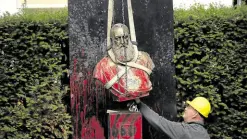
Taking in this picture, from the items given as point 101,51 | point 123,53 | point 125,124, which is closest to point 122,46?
point 123,53

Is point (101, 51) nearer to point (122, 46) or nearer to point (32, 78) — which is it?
point (122, 46)

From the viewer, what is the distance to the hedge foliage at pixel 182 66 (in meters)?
7.26

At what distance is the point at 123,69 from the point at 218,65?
150cm

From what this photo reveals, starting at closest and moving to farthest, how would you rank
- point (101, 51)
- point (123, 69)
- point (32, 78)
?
point (123, 69), point (101, 51), point (32, 78)

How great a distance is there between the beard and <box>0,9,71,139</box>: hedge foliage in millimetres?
1018

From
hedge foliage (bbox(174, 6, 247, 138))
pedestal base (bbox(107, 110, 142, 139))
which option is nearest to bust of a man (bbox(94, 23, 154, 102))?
pedestal base (bbox(107, 110, 142, 139))

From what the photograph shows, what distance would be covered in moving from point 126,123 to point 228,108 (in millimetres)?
1556

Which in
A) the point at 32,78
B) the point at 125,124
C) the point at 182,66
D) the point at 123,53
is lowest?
the point at 125,124

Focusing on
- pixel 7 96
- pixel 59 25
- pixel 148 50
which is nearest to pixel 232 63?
pixel 148 50

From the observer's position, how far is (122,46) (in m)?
6.53

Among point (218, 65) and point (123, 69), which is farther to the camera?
point (218, 65)

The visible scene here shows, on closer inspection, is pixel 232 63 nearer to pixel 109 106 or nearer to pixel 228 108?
pixel 228 108

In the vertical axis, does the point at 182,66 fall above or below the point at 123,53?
below

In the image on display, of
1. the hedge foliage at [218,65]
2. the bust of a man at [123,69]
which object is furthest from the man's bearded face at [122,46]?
the hedge foliage at [218,65]
